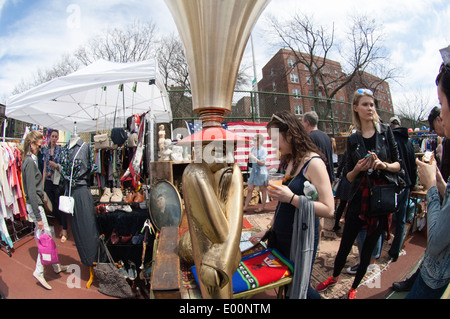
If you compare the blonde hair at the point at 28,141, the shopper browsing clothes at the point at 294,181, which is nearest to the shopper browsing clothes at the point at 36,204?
the blonde hair at the point at 28,141

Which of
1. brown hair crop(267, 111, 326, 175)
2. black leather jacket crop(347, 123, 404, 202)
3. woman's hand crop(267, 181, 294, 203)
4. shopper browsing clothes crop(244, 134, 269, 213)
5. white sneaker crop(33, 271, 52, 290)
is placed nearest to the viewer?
woman's hand crop(267, 181, 294, 203)

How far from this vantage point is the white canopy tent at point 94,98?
3.51 metres

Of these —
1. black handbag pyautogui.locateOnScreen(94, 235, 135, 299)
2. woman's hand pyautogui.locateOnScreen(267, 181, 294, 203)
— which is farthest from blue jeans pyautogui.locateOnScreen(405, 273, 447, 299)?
black handbag pyautogui.locateOnScreen(94, 235, 135, 299)

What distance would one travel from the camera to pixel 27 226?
5.07 m

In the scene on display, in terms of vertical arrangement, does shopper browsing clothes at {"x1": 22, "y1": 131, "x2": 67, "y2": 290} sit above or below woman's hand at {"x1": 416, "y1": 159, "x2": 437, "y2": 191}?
below

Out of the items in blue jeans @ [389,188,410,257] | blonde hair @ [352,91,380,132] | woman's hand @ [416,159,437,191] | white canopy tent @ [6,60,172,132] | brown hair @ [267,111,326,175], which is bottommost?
blue jeans @ [389,188,410,257]

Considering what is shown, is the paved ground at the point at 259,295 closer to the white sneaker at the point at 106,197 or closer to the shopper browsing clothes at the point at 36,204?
the shopper browsing clothes at the point at 36,204

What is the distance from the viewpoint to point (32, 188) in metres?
3.01

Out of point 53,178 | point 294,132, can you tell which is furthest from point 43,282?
point 294,132

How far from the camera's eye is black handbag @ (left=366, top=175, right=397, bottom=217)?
Answer: 1.89 m

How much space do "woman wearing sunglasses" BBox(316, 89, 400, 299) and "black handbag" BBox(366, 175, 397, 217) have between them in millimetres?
52

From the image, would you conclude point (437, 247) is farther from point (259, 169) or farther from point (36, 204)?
point (259, 169)

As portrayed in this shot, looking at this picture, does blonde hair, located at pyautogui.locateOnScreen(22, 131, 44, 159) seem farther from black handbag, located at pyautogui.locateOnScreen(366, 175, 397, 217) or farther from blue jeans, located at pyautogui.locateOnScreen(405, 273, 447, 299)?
blue jeans, located at pyautogui.locateOnScreen(405, 273, 447, 299)

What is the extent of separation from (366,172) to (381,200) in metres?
0.27
